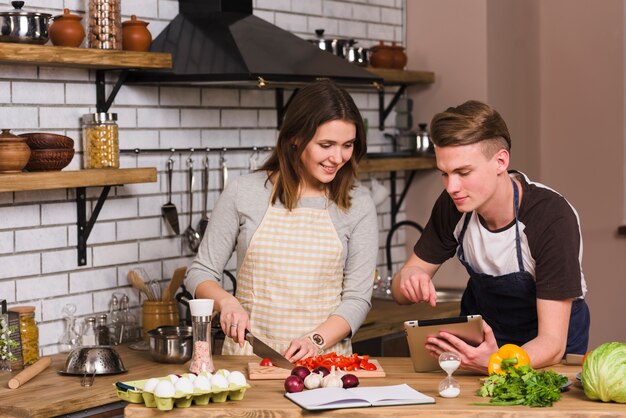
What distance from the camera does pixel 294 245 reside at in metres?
3.71

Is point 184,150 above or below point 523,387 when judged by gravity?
above

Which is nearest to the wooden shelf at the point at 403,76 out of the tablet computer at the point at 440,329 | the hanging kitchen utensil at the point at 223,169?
the hanging kitchen utensil at the point at 223,169

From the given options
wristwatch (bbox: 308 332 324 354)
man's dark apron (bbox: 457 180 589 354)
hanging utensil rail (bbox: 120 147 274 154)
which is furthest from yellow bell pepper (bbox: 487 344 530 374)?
hanging utensil rail (bbox: 120 147 274 154)

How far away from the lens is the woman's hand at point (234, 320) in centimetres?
337

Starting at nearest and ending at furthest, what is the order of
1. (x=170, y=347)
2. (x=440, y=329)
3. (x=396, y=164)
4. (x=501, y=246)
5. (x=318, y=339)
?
(x=440, y=329) < (x=501, y=246) < (x=318, y=339) < (x=170, y=347) < (x=396, y=164)

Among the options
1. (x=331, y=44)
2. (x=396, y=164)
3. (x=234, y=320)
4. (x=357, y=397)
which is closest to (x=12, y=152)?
(x=234, y=320)

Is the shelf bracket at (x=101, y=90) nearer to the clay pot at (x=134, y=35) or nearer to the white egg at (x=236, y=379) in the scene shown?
the clay pot at (x=134, y=35)

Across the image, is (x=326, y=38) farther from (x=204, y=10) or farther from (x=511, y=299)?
(x=511, y=299)

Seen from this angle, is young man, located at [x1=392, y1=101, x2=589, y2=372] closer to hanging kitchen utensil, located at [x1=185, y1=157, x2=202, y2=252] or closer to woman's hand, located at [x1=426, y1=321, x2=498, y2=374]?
woman's hand, located at [x1=426, y1=321, x2=498, y2=374]

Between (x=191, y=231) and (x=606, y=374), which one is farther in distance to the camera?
(x=191, y=231)

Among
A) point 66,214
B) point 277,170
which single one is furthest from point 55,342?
point 277,170

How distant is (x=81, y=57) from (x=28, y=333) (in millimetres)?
1053

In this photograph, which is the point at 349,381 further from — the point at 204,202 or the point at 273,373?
the point at 204,202

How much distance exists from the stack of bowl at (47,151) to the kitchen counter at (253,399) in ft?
2.49
